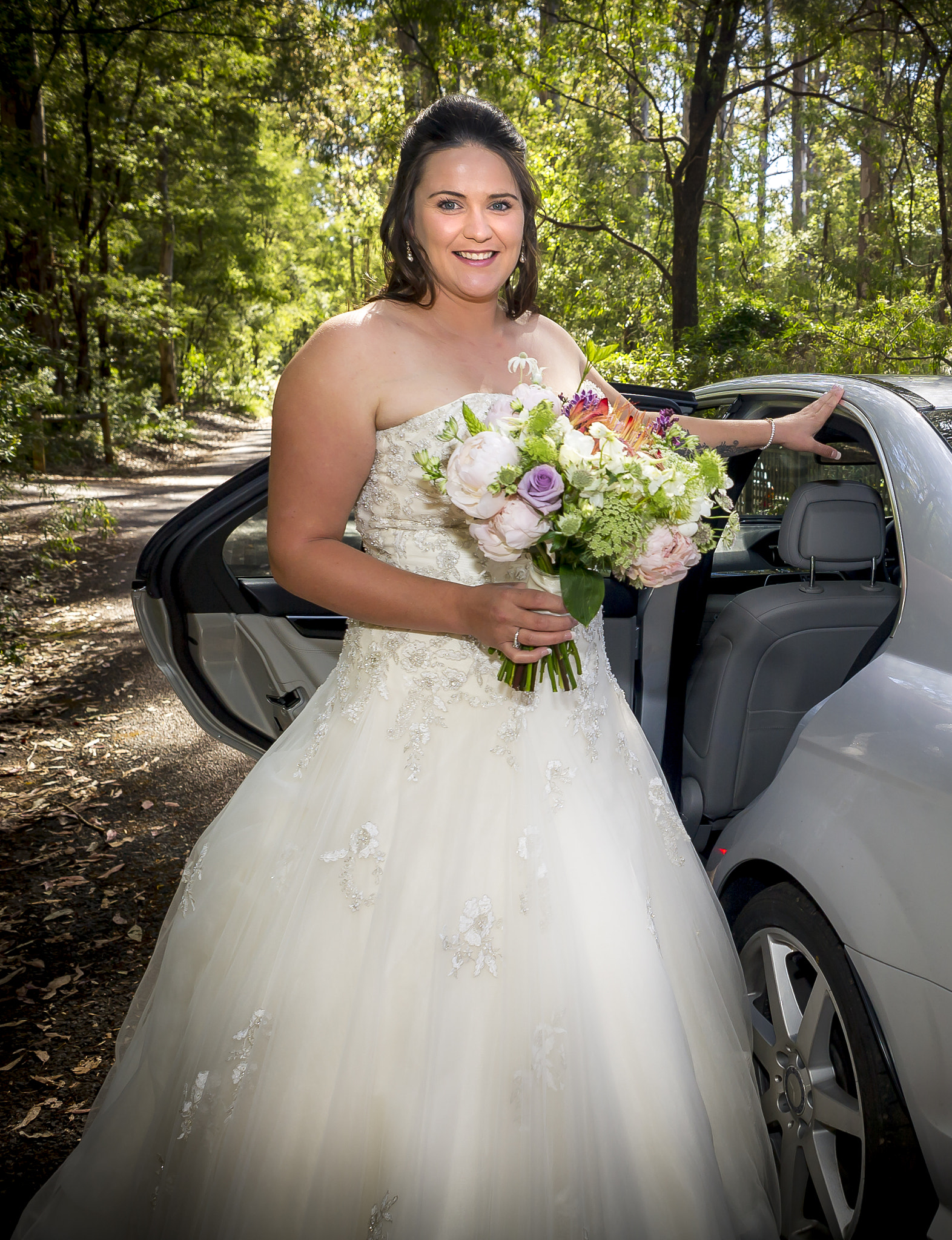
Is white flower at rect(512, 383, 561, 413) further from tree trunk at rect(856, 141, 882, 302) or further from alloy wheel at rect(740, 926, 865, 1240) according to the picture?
tree trunk at rect(856, 141, 882, 302)

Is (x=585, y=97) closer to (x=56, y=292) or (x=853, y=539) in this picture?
(x=56, y=292)

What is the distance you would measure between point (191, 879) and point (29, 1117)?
109cm

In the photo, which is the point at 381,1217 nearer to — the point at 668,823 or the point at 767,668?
the point at 668,823

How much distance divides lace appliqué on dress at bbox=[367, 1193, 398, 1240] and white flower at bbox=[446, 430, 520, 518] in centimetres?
130

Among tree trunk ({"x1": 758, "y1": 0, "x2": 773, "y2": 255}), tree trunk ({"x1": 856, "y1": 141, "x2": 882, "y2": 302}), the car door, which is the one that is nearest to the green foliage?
the car door

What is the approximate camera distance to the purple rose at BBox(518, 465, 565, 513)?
1.58 meters

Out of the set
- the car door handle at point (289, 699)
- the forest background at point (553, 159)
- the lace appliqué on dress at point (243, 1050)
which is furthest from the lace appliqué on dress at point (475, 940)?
the forest background at point (553, 159)

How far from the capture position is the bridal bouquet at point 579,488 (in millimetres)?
1614

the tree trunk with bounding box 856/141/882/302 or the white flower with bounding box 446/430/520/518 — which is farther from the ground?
the tree trunk with bounding box 856/141/882/302

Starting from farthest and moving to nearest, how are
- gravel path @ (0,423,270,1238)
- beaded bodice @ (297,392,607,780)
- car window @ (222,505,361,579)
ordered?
car window @ (222,505,361,579)
gravel path @ (0,423,270,1238)
beaded bodice @ (297,392,607,780)

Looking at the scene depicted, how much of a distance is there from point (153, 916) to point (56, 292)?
16.8m

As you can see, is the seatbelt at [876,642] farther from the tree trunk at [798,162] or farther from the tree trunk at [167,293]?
the tree trunk at [167,293]

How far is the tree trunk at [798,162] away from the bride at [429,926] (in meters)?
20.4

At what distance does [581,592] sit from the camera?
170 centimetres
